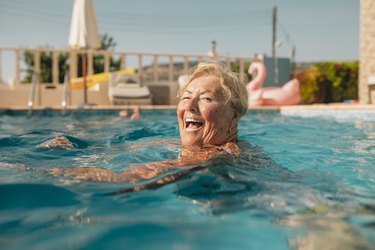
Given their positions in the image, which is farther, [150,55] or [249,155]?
[150,55]

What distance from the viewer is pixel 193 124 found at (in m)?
2.92

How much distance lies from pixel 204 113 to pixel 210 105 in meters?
0.07

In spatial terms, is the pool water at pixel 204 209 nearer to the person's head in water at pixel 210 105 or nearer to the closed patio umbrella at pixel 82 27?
the person's head in water at pixel 210 105

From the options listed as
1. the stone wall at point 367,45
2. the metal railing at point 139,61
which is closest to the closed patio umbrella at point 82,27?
the metal railing at point 139,61

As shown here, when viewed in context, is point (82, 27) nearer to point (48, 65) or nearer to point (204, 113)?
point (204, 113)

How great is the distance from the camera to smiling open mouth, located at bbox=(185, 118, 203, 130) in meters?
2.88

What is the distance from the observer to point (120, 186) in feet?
6.60

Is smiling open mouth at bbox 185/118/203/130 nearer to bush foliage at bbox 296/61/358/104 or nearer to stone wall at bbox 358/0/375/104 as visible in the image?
stone wall at bbox 358/0/375/104

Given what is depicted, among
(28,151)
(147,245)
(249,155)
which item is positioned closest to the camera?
(147,245)

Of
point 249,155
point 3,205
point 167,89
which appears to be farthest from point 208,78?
point 167,89

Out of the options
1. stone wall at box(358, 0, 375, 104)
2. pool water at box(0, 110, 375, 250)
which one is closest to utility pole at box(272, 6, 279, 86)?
stone wall at box(358, 0, 375, 104)

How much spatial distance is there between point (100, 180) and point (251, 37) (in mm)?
36933

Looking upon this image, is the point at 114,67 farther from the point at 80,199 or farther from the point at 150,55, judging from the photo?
the point at 80,199

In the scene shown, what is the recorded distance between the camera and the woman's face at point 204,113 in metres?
2.84
